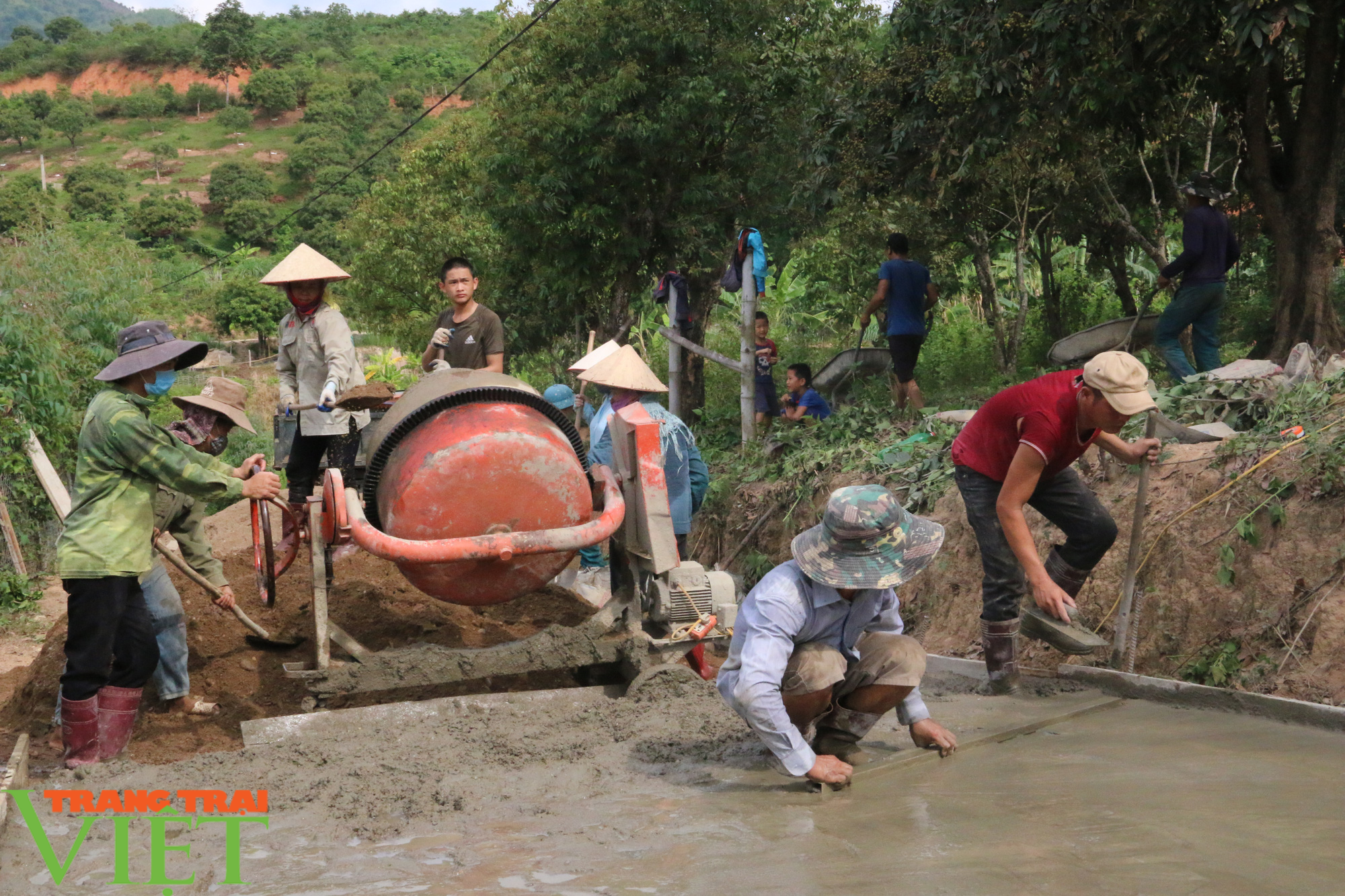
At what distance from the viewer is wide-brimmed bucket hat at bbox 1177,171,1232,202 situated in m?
7.97

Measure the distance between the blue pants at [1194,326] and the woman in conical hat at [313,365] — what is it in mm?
5479

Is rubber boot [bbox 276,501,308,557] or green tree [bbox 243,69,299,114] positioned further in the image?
green tree [bbox 243,69,299,114]

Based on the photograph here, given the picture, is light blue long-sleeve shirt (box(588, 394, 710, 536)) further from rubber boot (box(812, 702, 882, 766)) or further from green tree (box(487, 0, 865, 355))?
green tree (box(487, 0, 865, 355))

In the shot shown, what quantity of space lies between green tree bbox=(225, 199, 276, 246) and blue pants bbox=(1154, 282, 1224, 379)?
225 feet

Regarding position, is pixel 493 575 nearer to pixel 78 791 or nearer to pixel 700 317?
pixel 78 791

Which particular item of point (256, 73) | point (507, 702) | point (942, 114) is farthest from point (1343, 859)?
point (256, 73)

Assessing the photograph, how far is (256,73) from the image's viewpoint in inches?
4124

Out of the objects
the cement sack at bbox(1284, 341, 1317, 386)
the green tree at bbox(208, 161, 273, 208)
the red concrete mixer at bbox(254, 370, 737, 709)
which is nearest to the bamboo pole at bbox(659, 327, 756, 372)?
the cement sack at bbox(1284, 341, 1317, 386)

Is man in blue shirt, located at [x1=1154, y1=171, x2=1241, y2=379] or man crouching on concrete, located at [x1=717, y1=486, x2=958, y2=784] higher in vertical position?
man in blue shirt, located at [x1=1154, y1=171, x2=1241, y2=379]

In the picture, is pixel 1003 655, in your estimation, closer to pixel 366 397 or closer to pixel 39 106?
pixel 366 397

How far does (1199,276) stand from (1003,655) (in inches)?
165

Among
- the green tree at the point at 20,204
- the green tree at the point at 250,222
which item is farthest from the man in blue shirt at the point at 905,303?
the green tree at the point at 250,222

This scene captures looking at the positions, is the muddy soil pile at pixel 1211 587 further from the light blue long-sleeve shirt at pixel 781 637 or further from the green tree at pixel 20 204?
the green tree at pixel 20 204

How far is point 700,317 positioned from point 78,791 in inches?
426
